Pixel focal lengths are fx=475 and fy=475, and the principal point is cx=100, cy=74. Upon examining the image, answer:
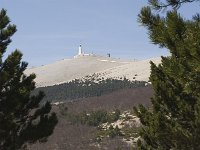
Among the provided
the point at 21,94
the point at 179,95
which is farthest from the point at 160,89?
the point at 21,94

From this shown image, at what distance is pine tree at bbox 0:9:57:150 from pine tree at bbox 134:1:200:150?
4.90 metres

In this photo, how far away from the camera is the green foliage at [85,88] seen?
15600cm

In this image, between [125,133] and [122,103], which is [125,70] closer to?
[122,103]

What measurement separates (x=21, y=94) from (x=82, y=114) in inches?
3351

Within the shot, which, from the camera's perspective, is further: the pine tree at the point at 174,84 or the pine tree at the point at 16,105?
the pine tree at the point at 16,105

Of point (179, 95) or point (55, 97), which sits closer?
point (179, 95)

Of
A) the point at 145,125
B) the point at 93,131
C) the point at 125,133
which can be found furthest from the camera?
the point at 93,131

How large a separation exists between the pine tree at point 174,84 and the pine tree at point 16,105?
4897 millimetres

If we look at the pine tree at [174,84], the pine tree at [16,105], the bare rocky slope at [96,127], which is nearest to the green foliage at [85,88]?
the bare rocky slope at [96,127]

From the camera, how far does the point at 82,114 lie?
10581 centimetres

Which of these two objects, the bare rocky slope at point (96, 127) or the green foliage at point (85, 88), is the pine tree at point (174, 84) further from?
the green foliage at point (85, 88)

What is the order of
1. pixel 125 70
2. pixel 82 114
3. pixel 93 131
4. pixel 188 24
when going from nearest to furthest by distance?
pixel 188 24 < pixel 93 131 < pixel 82 114 < pixel 125 70

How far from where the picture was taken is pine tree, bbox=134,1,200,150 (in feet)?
30.5

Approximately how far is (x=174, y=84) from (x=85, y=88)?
488ft
